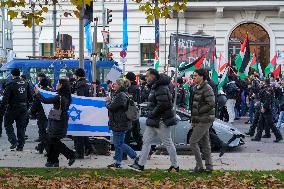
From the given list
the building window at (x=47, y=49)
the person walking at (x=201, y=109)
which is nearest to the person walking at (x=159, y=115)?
the person walking at (x=201, y=109)

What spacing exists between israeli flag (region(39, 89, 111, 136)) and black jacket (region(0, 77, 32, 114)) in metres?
1.33

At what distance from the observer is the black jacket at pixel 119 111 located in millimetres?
13228

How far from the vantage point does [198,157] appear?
12.8 m

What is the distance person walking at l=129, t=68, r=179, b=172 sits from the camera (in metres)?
12.7

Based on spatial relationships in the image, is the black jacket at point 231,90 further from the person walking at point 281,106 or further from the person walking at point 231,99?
the person walking at point 281,106

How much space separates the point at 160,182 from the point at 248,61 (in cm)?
1749

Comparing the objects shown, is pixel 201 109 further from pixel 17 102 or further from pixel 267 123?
pixel 267 123

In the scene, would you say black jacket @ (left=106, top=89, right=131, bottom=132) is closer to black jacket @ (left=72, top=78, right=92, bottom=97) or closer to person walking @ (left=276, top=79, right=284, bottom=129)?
black jacket @ (left=72, top=78, right=92, bottom=97)

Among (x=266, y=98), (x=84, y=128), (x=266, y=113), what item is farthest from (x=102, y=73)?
(x=84, y=128)

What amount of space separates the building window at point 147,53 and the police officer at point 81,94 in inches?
1084

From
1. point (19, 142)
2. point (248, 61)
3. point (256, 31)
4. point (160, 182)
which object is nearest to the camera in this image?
point (160, 182)

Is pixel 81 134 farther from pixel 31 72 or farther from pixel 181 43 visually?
pixel 31 72

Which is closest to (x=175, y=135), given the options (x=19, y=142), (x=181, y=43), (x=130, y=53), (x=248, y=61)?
(x=181, y=43)

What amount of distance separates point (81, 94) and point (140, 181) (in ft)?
13.4
